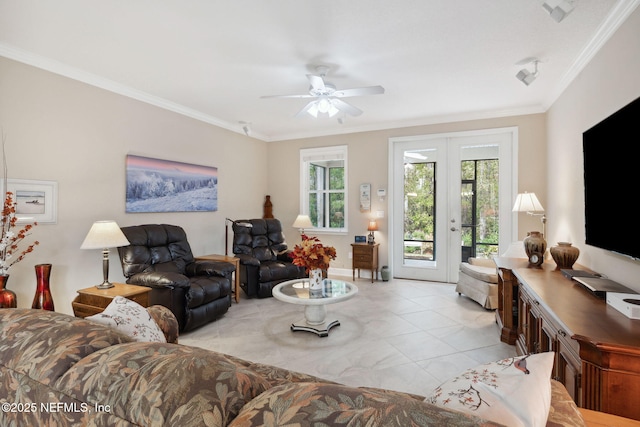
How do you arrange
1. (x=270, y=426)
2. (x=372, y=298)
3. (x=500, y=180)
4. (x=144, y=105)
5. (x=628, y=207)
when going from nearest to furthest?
(x=270, y=426)
(x=628, y=207)
(x=144, y=105)
(x=372, y=298)
(x=500, y=180)

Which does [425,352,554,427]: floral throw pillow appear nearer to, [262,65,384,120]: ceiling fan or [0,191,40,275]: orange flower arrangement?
[262,65,384,120]: ceiling fan

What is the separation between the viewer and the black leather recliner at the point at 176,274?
306 centimetres

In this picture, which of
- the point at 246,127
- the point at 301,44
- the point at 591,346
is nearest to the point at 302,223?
the point at 246,127

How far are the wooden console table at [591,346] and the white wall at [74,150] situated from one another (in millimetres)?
4078

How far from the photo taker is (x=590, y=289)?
77.5 inches

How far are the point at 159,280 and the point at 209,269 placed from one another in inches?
26.5

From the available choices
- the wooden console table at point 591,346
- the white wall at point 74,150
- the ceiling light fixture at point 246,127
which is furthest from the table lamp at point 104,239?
the wooden console table at point 591,346

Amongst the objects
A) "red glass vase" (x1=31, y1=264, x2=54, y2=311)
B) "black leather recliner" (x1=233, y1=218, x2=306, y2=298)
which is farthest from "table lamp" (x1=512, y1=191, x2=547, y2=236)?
"red glass vase" (x1=31, y1=264, x2=54, y2=311)

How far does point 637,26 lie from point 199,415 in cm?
312

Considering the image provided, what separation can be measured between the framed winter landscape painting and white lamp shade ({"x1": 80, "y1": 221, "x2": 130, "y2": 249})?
962 millimetres

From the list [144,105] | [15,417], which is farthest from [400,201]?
[15,417]

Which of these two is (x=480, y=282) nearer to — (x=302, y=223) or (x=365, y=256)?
(x=365, y=256)

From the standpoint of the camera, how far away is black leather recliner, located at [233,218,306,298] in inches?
172

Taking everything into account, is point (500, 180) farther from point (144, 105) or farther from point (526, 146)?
point (144, 105)
